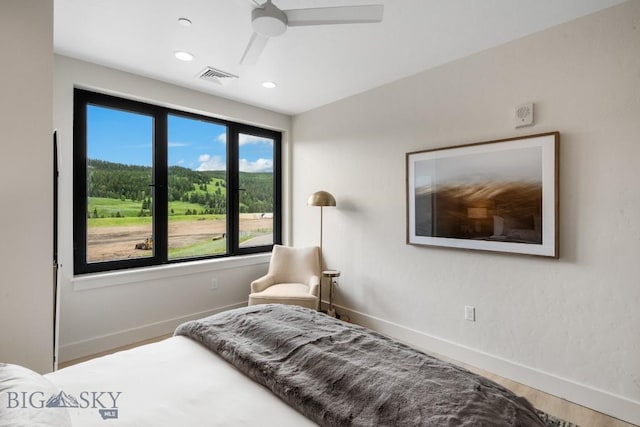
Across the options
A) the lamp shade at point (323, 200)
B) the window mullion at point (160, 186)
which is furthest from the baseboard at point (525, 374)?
the window mullion at point (160, 186)

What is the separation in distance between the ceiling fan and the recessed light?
1.14m

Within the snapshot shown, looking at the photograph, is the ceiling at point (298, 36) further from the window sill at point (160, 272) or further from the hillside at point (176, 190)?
the window sill at point (160, 272)

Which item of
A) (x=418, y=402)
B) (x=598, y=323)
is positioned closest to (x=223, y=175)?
(x=418, y=402)

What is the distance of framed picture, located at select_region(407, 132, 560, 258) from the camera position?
2.14 m

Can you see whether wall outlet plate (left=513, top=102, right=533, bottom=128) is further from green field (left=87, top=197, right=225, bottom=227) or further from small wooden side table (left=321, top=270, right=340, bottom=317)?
green field (left=87, top=197, right=225, bottom=227)

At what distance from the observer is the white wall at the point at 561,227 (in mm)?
1890

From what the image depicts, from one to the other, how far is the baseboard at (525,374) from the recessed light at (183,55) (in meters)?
2.99

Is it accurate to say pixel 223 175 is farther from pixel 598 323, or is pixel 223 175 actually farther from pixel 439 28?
pixel 598 323

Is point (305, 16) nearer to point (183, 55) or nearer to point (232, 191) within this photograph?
point (183, 55)

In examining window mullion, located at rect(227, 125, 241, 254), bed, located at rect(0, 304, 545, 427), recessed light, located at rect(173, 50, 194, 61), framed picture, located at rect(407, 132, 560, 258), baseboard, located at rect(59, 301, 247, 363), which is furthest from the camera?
window mullion, located at rect(227, 125, 241, 254)

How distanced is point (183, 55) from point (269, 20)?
4.32 ft

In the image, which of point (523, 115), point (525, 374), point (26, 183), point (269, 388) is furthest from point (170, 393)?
point (523, 115)

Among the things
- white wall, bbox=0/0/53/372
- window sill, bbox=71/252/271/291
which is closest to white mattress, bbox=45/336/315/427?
white wall, bbox=0/0/53/372

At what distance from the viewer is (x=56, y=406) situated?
3.15ft
